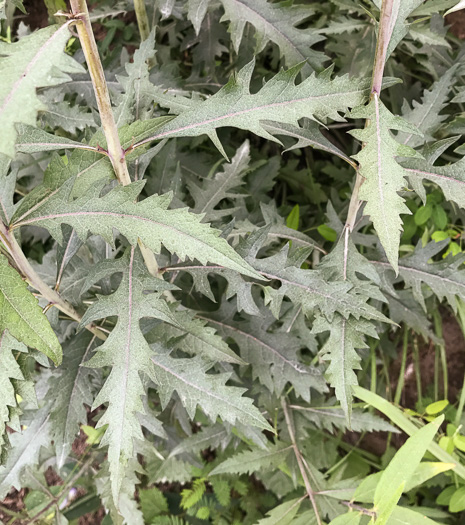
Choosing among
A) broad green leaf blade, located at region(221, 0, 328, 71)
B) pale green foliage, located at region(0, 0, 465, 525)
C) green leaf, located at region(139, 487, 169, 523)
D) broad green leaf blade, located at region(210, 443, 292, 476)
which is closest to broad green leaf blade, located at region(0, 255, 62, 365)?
pale green foliage, located at region(0, 0, 465, 525)

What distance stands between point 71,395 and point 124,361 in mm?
237

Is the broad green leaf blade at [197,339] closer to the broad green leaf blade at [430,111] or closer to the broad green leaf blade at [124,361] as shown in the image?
the broad green leaf blade at [124,361]

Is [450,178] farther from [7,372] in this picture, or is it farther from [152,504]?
[152,504]

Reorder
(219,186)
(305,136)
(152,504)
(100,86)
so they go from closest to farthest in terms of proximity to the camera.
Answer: (100,86), (305,136), (219,186), (152,504)

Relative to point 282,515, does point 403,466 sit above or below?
Result: above

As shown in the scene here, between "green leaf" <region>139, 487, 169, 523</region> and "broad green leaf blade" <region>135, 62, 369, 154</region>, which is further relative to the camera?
"green leaf" <region>139, 487, 169, 523</region>

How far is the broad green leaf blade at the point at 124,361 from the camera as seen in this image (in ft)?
2.05

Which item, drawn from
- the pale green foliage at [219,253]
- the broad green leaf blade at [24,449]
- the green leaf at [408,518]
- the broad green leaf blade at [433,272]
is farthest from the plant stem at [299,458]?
the broad green leaf blade at [24,449]

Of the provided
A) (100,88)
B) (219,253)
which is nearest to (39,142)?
(100,88)

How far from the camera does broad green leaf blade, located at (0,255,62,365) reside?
21.5 inches

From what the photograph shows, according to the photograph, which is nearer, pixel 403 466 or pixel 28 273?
pixel 28 273

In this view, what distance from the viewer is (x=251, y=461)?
1048 mm

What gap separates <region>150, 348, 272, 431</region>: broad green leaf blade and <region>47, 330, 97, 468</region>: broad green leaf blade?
142 mm

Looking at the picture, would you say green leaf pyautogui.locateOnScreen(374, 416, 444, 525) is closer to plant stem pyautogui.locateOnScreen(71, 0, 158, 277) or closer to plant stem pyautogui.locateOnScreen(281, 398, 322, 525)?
plant stem pyautogui.locateOnScreen(281, 398, 322, 525)
